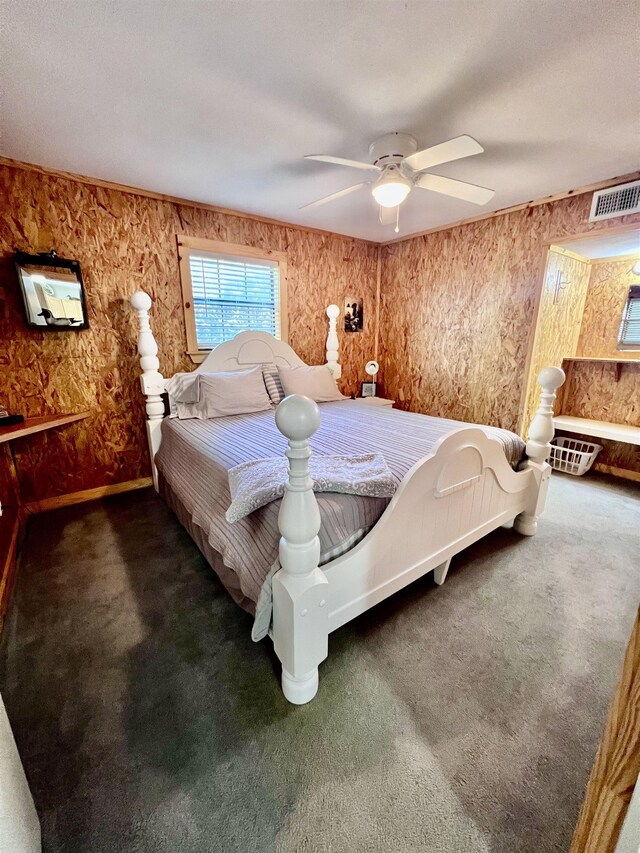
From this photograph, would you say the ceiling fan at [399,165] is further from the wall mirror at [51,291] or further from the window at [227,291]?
the wall mirror at [51,291]

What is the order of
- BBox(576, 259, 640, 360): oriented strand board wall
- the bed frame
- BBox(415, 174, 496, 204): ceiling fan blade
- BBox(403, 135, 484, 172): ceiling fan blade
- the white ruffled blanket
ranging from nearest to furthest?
the bed frame → the white ruffled blanket → BBox(403, 135, 484, 172): ceiling fan blade → BBox(415, 174, 496, 204): ceiling fan blade → BBox(576, 259, 640, 360): oriented strand board wall

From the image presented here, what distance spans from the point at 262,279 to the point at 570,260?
294 centimetres

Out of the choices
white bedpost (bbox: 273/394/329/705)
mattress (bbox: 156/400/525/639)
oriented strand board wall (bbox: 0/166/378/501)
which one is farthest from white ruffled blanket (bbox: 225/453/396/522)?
oriented strand board wall (bbox: 0/166/378/501)

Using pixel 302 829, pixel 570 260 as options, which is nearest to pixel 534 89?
pixel 570 260

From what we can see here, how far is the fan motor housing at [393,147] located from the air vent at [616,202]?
161 cm

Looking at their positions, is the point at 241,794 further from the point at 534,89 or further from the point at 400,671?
the point at 534,89

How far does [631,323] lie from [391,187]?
9.72 ft

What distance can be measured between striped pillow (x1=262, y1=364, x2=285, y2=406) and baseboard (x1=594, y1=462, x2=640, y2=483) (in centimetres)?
323

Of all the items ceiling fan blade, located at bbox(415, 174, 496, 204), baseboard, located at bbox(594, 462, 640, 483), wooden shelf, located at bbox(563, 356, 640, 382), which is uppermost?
ceiling fan blade, located at bbox(415, 174, 496, 204)

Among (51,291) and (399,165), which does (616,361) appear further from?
(51,291)

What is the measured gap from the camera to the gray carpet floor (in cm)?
95

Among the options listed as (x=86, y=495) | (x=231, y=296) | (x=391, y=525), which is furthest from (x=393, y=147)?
(x=86, y=495)

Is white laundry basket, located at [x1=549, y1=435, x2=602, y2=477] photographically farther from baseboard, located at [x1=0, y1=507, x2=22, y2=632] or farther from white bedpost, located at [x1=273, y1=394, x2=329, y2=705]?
baseboard, located at [x1=0, y1=507, x2=22, y2=632]

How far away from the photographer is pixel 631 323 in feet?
10.9
